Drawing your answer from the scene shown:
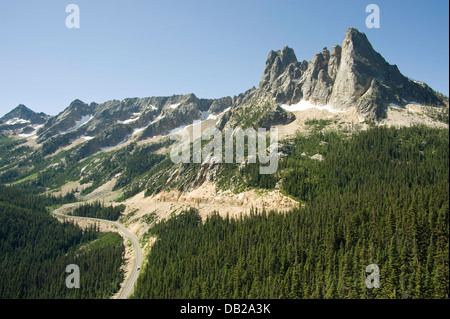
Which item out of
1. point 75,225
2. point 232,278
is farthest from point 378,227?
point 75,225

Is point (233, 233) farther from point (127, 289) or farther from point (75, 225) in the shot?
point (75, 225)

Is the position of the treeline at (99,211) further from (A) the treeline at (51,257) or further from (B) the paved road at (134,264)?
(A) the treeline at (51,257)

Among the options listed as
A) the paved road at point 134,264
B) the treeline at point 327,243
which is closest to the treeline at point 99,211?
the paved road at point 134,264

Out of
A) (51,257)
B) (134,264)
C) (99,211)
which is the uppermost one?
(99,211)

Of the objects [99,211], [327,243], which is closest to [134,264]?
[327,243]

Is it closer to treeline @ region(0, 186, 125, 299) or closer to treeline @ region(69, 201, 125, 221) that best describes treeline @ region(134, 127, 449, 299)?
treeline @ region(0, 186, 125, 299)

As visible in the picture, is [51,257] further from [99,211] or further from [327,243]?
[327,243]
